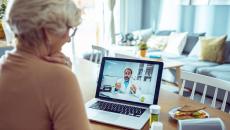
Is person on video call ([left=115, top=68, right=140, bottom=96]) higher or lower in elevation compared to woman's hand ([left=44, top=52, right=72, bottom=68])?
lower

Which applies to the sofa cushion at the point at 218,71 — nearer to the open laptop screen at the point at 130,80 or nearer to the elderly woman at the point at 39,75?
the open laptop screen at the point at 130,80

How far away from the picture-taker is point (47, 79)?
0.73 m

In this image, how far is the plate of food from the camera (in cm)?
119

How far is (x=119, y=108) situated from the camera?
1.30m

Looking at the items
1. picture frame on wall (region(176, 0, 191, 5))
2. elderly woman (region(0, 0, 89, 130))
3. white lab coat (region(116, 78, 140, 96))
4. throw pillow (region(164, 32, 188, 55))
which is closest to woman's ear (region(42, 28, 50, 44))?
elderly woman (region(0, 0, 89, 130))

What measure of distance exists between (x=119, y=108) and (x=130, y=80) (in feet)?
0.51

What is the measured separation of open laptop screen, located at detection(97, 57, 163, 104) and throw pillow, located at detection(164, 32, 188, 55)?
325 centimetres

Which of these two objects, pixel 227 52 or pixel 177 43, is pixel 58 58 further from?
pixel 177 43

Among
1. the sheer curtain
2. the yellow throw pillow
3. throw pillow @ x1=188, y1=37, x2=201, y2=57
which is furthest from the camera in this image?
the sheer curtain

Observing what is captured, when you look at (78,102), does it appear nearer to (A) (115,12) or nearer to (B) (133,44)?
(B) (133,44)

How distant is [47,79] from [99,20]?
16.0ft

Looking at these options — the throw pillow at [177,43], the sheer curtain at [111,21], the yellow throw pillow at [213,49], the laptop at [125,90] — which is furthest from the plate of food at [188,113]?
the sheer curtain at [111,21]

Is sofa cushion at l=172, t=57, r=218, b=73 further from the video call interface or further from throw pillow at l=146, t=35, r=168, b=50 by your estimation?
the video call interface

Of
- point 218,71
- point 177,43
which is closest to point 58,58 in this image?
point 218,71
